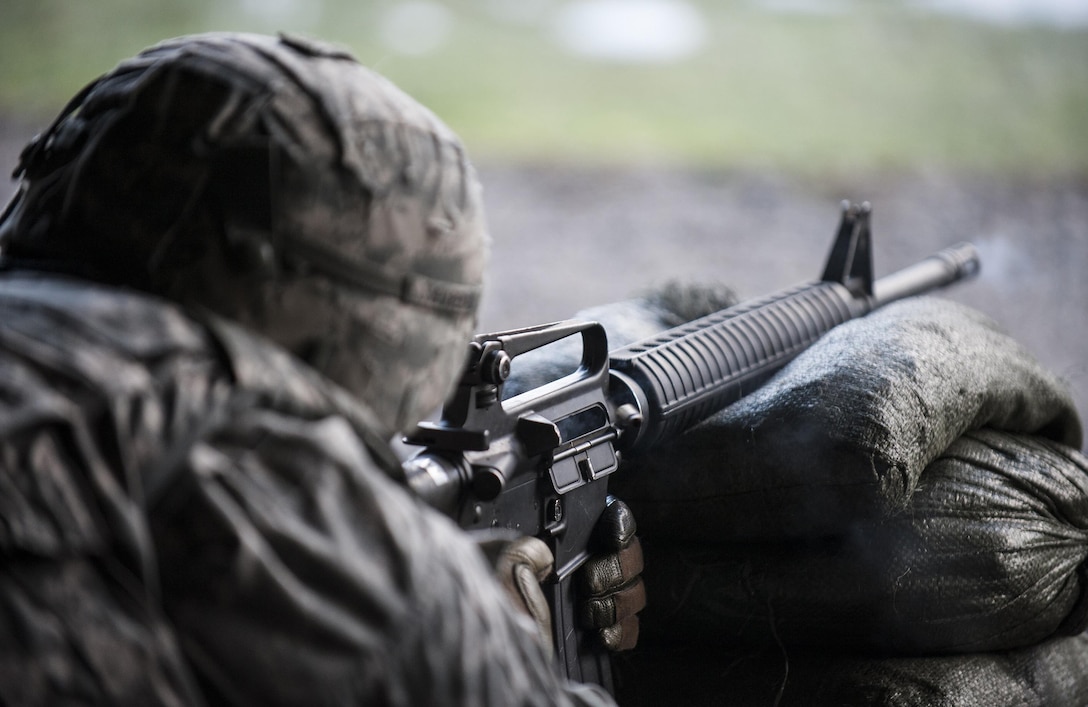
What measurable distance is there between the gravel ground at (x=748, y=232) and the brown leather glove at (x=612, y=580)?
1.64 meters

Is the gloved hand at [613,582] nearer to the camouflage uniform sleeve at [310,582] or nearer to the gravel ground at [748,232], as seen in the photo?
the camouflage uniform sleeve at [310,582]

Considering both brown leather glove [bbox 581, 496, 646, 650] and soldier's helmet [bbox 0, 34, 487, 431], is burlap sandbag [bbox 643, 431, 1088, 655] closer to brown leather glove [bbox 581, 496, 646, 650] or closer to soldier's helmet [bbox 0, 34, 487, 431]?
brown leather glove [bbox 581, 496, 646, 650]

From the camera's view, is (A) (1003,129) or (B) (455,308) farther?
(A) (1003,129)

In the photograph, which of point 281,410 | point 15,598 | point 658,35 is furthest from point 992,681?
point 658,35

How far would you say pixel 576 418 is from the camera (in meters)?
1.11

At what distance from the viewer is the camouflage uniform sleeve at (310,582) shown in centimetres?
51

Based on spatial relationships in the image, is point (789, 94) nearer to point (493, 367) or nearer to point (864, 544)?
point (864, 544)

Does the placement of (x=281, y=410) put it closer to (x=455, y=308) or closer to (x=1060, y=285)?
(x=455, y=308)

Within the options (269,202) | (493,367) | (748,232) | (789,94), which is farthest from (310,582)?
(789,94)

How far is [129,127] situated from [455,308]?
0.24m

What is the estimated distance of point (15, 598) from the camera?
1.62ft

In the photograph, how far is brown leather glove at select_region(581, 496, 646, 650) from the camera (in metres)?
1.11

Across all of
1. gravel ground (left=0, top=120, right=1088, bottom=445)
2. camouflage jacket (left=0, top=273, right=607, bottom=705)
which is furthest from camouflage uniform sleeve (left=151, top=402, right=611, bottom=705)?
gravel ground (left=0, top=120, right=1088, bottom=445)

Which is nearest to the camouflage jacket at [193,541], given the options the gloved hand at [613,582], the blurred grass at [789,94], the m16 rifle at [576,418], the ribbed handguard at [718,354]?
the m16 rifle at [576,418]
